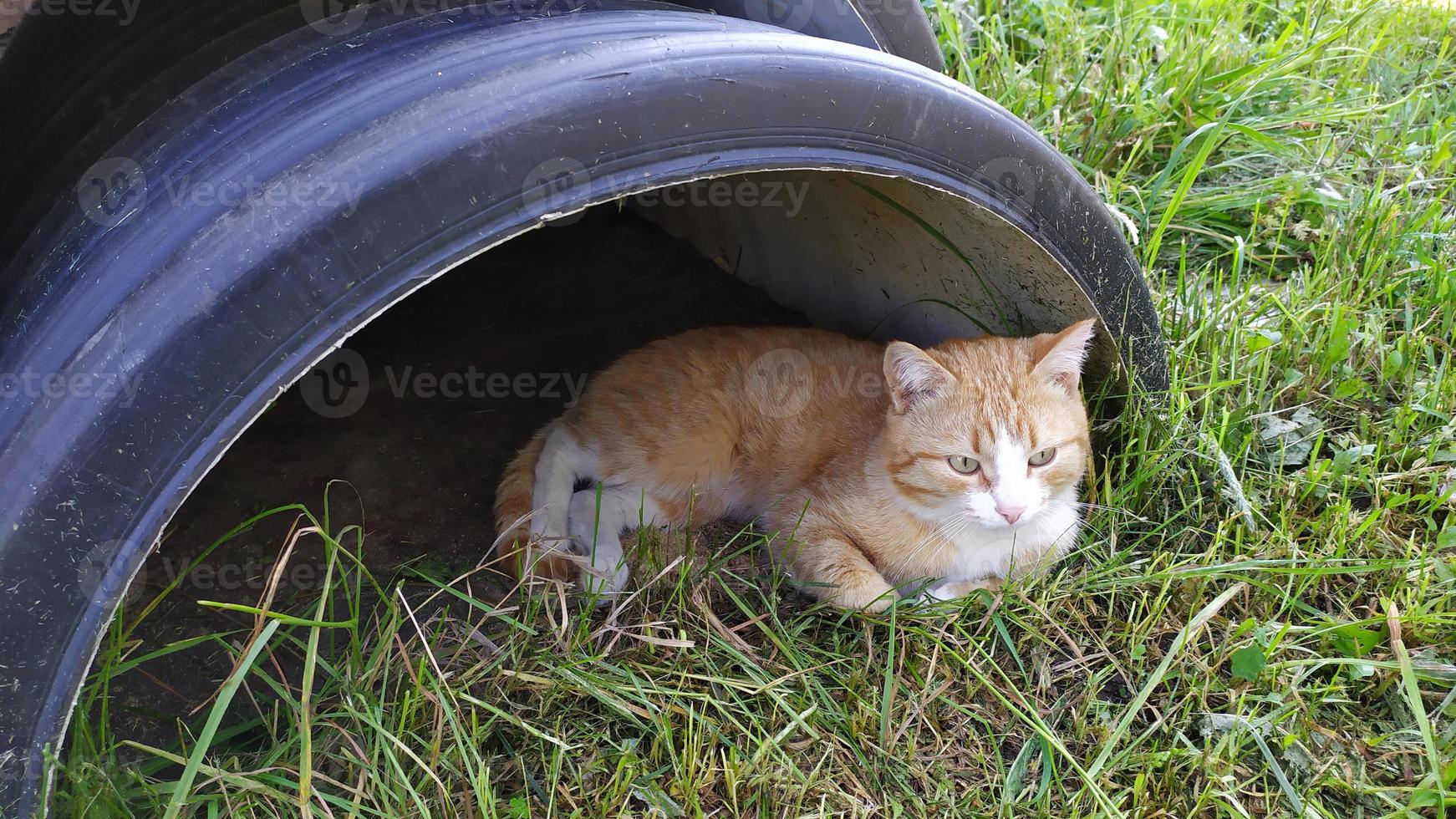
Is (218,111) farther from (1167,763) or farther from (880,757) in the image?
(1167,763)

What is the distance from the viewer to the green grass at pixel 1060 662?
5.99ft

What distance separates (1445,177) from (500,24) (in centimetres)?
293

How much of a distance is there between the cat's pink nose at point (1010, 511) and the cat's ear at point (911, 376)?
0.89ft

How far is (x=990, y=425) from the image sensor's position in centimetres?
211

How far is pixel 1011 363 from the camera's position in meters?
2.17

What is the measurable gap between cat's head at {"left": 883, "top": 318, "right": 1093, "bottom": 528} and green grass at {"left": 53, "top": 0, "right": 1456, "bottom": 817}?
225 millimetres

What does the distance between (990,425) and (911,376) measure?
0.63 ft
